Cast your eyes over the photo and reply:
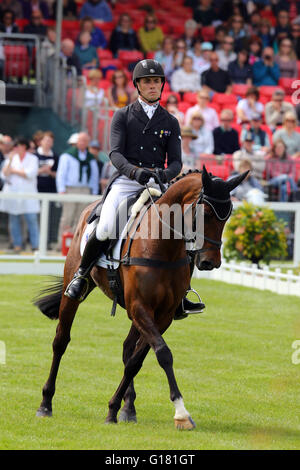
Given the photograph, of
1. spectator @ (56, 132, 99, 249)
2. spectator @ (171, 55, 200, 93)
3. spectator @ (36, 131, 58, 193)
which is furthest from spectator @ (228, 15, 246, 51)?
spectator @ (56, 132, 99, 249)

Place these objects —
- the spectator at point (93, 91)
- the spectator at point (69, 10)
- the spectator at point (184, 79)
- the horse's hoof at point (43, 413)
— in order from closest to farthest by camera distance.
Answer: the horse's hoof at point (43, 413)
the spectator at point (93, 91)
the spectator at point (184, 79)
the spectator at point (69, 10)

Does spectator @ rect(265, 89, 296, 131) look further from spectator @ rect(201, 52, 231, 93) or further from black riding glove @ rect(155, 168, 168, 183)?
black riding glove @ rect(155, 168, 168, 183)

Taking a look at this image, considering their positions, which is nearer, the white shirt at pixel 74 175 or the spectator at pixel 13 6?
the white shirt at pixel 74 175

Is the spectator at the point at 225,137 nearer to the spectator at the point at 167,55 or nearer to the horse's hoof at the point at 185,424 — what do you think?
the spectator at the point at 167,55

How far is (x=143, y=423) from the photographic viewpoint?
715 cm

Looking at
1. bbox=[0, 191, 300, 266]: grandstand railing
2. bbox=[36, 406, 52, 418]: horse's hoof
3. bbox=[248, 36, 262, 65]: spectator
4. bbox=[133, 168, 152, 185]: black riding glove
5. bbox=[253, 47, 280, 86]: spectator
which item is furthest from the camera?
bbox=[248, 36, 262, 65]: spectator

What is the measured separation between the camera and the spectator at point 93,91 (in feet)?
64.2

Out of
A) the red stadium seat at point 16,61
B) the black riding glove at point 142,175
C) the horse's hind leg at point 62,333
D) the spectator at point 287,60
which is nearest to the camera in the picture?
the black riding glove at point 142,175

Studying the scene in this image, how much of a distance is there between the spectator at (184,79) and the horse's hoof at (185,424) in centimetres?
1549

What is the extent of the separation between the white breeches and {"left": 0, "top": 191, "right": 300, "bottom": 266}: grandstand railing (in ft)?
27.7

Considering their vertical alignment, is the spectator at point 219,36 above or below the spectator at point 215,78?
above

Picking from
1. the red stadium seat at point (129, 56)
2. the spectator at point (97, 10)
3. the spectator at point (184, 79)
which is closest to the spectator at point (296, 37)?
the spectator at point (184, 79)

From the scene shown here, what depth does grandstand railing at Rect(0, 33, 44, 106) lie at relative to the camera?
20312 mm

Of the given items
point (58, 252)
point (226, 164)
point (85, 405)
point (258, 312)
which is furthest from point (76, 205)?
point (85, 405)
